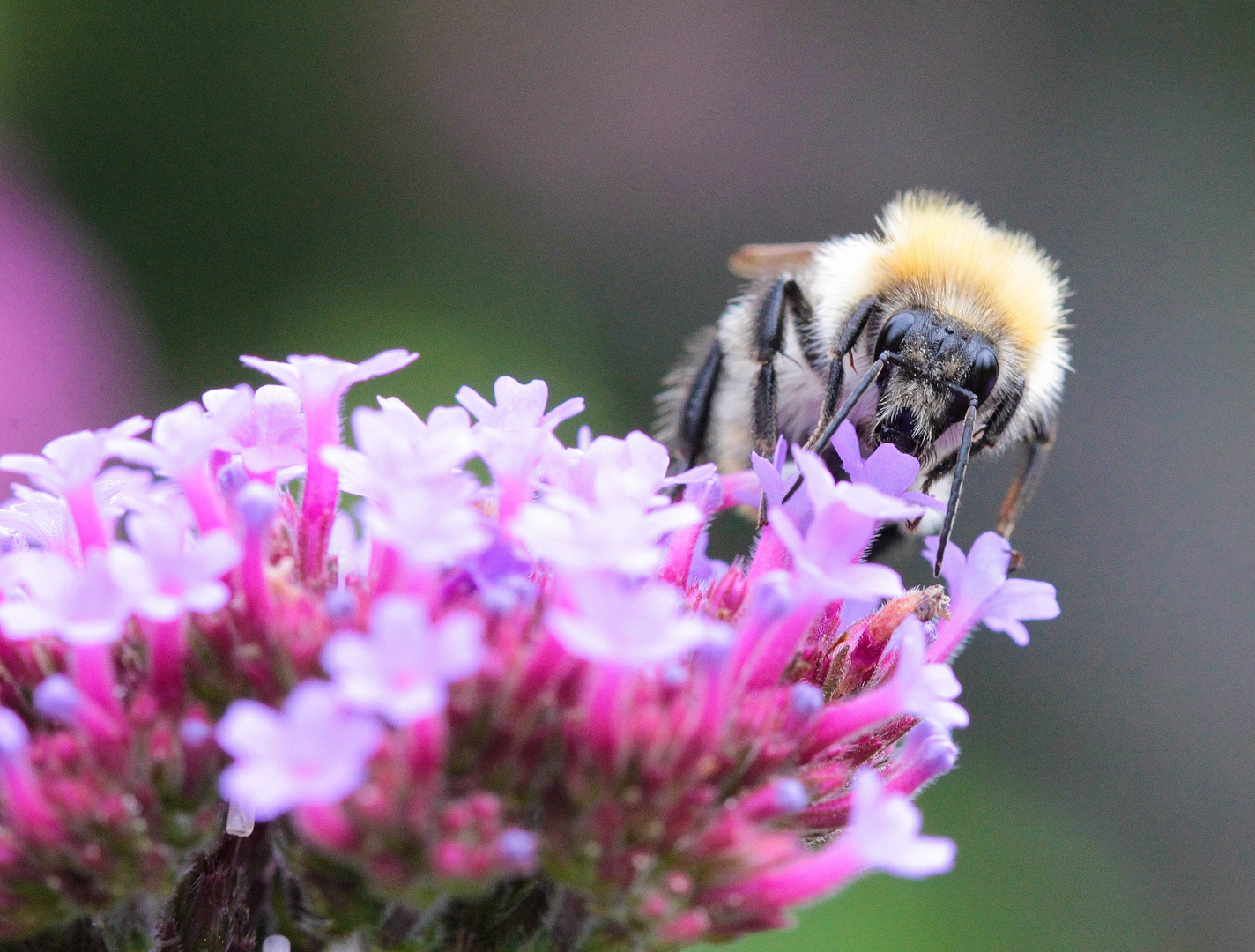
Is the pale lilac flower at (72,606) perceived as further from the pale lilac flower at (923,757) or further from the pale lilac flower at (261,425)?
the pale lilac flower at (923,757)

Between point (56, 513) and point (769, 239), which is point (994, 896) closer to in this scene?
point (56, 513)

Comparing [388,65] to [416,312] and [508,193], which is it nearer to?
[508,193]

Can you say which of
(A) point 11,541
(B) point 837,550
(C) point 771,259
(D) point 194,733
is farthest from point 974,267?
(A) point 11,541

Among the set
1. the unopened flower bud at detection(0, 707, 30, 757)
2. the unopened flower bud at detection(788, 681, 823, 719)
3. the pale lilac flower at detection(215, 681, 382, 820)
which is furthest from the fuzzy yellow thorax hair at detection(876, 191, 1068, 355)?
the unopened flower bud at detection(0, 707, 30, 757)

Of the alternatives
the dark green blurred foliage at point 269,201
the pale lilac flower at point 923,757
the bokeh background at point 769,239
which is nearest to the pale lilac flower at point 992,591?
the pale lilac flower at point 923,757

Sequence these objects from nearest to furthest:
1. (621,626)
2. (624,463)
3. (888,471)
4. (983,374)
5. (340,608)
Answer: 1. (621,626)
2. (340,608)
3. (624,463)
4. (888,471)
5. (983,374)

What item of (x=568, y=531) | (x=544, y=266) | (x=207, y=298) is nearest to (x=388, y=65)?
(x=544, y=266)

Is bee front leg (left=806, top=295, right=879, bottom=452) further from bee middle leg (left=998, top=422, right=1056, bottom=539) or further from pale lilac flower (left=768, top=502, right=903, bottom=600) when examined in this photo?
bee middle leg (left=998, top=422, right=1056, bottom=539)

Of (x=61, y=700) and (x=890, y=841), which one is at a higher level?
(x=890, y=841)
